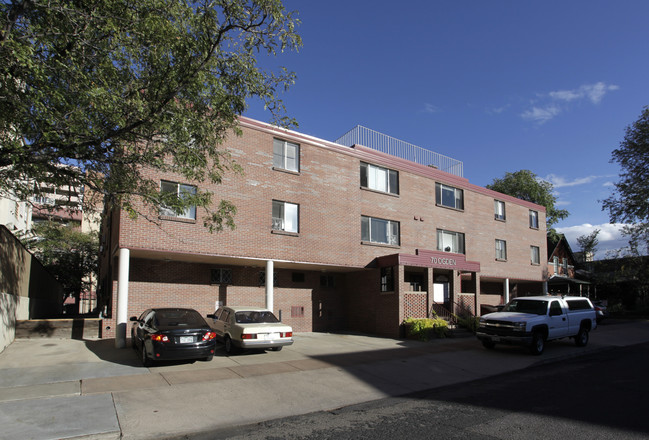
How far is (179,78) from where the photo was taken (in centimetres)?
905

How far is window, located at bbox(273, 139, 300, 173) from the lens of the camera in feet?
60.4

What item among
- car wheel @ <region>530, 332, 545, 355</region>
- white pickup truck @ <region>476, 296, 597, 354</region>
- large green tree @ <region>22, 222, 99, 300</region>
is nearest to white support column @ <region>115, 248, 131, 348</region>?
white pickup truck @ <region>476, 296, 597, 354</region>

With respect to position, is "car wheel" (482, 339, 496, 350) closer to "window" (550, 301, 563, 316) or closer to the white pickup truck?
the white pickup truck

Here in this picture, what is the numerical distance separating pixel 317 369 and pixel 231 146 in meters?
9.60

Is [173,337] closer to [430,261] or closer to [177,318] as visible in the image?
[177,318]

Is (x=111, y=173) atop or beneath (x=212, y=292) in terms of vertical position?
atop

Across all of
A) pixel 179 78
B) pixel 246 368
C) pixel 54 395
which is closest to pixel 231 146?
pixel 179 78

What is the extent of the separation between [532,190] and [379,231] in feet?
113

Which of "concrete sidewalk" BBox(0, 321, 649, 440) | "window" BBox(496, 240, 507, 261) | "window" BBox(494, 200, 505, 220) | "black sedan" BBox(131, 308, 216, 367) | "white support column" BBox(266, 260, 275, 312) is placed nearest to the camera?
"concrete sidewalk" BBox(0, 321, 649, 440)

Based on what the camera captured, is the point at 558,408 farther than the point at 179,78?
No

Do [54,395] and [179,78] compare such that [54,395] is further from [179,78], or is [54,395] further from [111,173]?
[179,78]

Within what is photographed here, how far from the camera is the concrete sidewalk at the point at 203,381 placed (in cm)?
689

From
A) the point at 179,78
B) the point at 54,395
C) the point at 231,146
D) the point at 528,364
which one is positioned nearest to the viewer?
the point at 54,395

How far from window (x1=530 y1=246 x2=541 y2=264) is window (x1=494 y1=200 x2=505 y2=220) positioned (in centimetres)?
439
